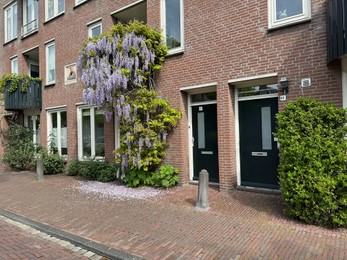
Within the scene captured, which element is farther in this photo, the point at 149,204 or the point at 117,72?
the point at 117,72

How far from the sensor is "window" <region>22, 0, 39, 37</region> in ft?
41.8

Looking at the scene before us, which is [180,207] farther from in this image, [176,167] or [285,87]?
[285,87]

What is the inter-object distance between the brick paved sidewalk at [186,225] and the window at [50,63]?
631cm

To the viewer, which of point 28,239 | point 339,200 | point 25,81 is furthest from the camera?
point 25,81

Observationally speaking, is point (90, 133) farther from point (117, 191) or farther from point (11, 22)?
point (11, 22)

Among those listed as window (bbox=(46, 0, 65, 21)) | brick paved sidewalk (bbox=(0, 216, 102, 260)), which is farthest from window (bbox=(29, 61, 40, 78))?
brick paved sidewalk (bbox=(0, 216, 102, 260))

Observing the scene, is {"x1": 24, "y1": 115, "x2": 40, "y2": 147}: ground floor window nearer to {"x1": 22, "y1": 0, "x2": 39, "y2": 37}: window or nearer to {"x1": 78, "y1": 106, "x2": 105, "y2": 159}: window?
{"x1": 78, "y1": 106, "x2": 105, "y2": 159}: window

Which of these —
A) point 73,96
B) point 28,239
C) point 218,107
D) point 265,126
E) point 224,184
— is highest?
point 73,96

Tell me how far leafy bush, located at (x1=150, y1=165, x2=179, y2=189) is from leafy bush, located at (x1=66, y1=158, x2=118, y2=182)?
167 centimetres

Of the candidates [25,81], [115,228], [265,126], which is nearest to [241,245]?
[115,228]

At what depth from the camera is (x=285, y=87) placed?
18.5 ft

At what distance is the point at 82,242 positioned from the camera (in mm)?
4086

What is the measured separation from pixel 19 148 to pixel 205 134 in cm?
883

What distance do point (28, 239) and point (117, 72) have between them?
4.28 meters
